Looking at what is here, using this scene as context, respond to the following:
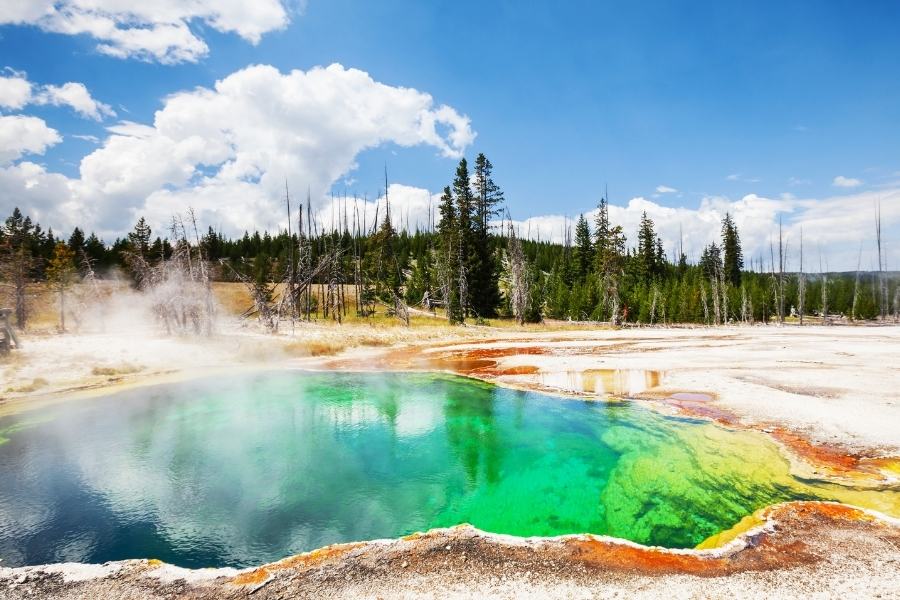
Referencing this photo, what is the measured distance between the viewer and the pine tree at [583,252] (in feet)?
240

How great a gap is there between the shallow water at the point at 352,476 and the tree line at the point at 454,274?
19.1 m

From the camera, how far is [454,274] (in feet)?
159

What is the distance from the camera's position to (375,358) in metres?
27.5

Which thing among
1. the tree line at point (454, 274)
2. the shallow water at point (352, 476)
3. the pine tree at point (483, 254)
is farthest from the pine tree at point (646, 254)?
the shallow water at point (352, 476)

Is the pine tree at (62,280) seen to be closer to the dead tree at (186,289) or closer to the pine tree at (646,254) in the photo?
the dead tree at (186,289)

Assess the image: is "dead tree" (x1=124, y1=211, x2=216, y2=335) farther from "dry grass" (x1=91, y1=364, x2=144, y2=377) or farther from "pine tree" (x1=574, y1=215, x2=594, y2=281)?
"pine tree" (x1=574, y1=215, x2=594, y2=281)

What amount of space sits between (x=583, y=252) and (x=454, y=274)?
3473 centimetres

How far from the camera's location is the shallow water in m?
7.81

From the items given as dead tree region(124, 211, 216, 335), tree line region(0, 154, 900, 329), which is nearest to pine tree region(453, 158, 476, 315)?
tree line region(0, 154, 900, 329)

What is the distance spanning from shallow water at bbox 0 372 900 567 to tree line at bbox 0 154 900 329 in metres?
19.1

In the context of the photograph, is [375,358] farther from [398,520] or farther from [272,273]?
[272,273]

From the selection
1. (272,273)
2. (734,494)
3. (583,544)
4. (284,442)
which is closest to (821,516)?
(734,494)

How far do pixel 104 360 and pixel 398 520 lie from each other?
72.7ft

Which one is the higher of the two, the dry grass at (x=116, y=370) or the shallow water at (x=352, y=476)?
the dry grass at (x=116, y=370)
